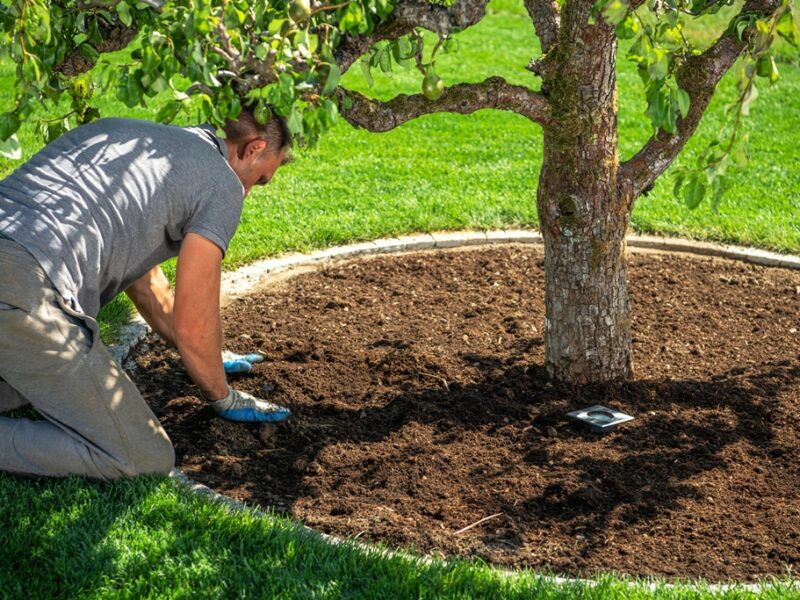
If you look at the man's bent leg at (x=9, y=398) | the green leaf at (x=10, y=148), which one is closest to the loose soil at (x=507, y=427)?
the man's bent leg at (x=9, y=398)

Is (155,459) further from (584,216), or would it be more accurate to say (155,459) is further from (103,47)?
(584,216)

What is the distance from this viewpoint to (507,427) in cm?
463

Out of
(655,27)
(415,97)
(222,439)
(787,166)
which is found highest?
(655,27)

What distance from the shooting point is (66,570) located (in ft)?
11.5

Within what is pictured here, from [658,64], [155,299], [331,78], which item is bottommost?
[155,299]

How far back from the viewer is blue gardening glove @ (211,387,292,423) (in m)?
4.54

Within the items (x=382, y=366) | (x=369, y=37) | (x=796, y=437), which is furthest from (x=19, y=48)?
(x=796, y=437)

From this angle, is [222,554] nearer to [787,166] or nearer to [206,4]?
[206,4]

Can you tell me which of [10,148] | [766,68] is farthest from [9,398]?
[766,68]

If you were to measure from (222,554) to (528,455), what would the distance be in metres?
1.40

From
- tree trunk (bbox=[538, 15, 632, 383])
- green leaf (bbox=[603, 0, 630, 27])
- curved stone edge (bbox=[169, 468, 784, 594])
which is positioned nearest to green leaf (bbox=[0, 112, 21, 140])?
curved stone edge (bbox=[169, 468, 784, 594])

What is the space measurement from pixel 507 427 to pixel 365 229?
8.72 ft

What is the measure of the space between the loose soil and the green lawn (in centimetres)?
30

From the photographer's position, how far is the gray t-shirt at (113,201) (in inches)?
153
